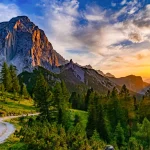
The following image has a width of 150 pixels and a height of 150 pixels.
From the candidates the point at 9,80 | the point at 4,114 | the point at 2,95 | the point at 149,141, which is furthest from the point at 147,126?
the point at 9,80

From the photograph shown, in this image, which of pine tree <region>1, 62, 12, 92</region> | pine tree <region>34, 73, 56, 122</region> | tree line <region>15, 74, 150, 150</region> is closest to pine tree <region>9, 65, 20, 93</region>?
pine tree <region>1, 62, 12, 92</region>

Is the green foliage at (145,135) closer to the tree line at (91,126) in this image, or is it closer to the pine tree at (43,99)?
the tree line at (91,126)

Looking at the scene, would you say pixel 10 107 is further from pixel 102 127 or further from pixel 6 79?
pixel 102 127

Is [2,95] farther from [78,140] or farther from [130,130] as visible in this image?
[78,140]

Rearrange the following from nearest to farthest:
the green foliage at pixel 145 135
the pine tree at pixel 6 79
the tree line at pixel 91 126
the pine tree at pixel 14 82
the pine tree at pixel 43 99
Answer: the tree line at pixel 91 126, the green foliage at pixel 145 135, the pine tree at pixel 43 99, the pine tree at pixel 6 79, the pine tree at pixel 14 82

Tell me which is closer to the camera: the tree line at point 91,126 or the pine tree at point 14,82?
the tree line at point 91,126

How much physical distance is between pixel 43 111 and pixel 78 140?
29.2m

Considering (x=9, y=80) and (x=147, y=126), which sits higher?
(x=9, y=80)

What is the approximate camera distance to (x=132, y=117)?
66250 mm

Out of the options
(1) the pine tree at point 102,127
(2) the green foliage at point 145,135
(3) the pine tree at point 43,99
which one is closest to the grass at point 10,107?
(3) the pine tree at point 43,99

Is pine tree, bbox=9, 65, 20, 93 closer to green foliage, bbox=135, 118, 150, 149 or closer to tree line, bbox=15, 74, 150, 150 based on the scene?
tree line, bbox=15, 74, 150, 150

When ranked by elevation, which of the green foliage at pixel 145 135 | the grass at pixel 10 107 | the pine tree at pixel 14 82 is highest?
the pine tree at pixel 14 82

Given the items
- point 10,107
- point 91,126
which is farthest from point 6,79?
point 91,126

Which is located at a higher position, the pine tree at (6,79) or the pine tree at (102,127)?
the pine tree at (6,79)
